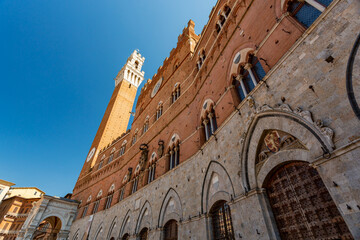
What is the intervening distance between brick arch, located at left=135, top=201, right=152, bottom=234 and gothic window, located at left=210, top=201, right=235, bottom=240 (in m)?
4.84

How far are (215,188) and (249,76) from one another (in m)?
4.16

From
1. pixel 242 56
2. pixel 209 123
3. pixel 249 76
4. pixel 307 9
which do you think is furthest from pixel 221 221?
pixel 307 9

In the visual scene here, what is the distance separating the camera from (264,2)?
5.79 m

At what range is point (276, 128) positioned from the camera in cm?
425

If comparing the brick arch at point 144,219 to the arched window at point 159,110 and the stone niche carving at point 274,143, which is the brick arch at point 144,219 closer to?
the arched window at point 159,110

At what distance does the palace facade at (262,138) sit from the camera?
312cm

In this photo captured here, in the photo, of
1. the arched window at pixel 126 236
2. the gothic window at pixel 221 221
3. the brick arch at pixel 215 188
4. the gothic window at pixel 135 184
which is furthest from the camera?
the gothic window at pixel 135 184

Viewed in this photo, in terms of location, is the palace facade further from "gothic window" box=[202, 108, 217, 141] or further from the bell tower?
the bell tower

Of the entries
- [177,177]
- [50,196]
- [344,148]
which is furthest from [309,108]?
[50,196]

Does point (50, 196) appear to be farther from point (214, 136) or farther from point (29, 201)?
point (214, 136)

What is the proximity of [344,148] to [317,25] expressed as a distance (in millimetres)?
2668

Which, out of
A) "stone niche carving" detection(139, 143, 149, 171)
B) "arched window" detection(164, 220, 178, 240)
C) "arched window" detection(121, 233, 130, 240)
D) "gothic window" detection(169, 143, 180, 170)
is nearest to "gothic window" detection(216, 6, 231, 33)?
"gothic window" detection(169, 143, 180, 170)

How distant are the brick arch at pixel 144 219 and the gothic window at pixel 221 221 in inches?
190

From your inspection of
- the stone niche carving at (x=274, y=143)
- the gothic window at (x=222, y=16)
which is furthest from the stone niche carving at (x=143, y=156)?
the stone niche carving at (x=274, y=143)
